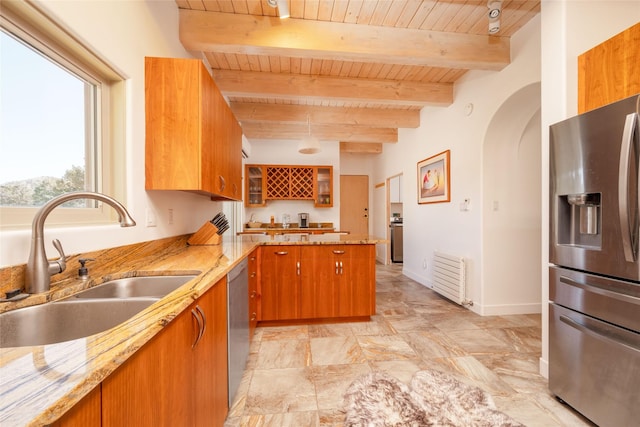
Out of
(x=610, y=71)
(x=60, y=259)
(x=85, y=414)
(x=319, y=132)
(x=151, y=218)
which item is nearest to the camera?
(x=85, y=414)

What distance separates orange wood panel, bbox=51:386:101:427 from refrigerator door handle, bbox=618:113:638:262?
1920 millimetres

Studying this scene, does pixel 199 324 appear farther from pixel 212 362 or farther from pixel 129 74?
pixel 129 74

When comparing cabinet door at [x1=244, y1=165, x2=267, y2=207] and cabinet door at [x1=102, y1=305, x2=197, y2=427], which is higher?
cabinet door at [x1=244, y1=165, x2=267, y2=207]

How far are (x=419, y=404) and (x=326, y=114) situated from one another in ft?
12.0

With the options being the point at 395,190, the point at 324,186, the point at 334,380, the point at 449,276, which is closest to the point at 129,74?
the point at 334,380

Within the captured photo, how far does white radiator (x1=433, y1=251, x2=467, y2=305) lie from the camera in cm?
306

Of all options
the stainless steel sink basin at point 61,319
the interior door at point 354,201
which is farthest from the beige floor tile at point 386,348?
the interior door at point 354,201

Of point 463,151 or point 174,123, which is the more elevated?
point 463,151

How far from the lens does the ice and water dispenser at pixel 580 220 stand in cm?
136

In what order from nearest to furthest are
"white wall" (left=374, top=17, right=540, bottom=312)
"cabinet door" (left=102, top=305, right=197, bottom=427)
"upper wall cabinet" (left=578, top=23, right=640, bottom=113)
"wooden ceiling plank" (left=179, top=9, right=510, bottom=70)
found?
"cabinet door" (left=102, top=305, right=197, bottom=427)
"upper wall cabinet" (left=578, top=23, right=640, bottom=113)
"wooden ceiling plank" (left=179, top=9, right=510, bottom=70)
"white wall" (left=374, top=17, right=540, bottom=312)

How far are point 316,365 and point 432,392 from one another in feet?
2.58

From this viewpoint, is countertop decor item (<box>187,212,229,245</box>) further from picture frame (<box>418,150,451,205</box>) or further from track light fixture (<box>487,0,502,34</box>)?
picture frame (<box>418,150,451,205</box>)

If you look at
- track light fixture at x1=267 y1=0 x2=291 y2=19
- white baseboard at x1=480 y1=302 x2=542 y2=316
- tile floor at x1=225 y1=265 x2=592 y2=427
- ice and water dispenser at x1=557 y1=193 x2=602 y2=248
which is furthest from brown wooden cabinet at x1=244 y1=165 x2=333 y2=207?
ice and water dispenser at x1=557 y1=193 x2=602 y2=248

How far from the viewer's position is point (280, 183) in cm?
519
